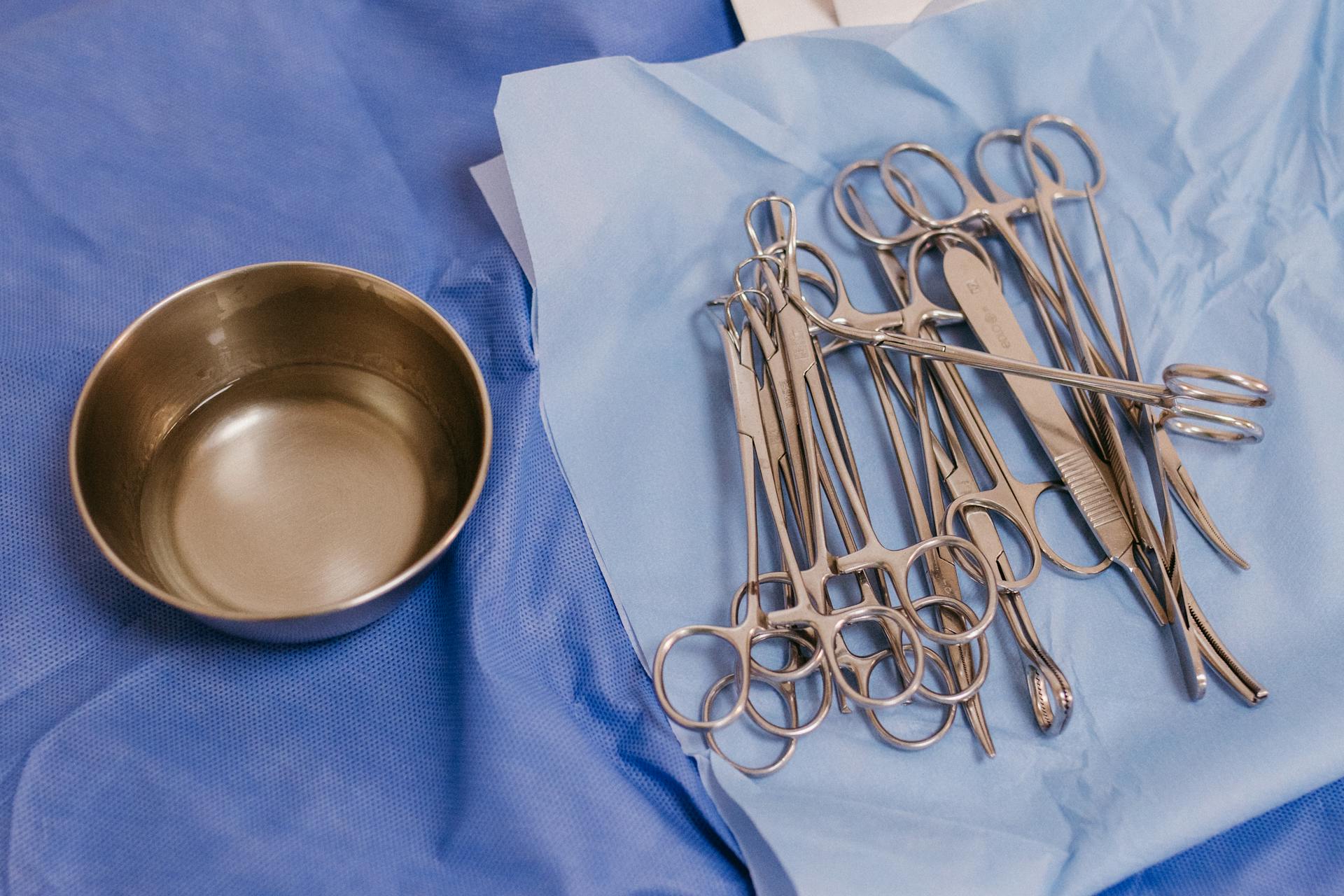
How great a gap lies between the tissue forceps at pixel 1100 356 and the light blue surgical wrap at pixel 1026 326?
0.02 m

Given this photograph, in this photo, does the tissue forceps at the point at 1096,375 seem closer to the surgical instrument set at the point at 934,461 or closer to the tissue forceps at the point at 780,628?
the surgical instrument set at the point at 934,461

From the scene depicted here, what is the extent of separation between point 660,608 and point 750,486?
0.12m

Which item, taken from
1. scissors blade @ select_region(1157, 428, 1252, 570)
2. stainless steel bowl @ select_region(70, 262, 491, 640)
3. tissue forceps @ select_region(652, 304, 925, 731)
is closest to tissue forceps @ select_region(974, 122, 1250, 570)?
scissors blade @ select_region(1157, 428, 1252, 570)

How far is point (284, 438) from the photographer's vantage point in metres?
0.87

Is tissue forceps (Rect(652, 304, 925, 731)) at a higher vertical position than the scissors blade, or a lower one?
lower

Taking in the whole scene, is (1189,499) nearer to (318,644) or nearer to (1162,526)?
(1162,526)

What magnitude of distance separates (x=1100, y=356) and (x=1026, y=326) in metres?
0.07

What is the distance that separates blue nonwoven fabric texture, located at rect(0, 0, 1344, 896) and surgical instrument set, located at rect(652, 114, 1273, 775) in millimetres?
100

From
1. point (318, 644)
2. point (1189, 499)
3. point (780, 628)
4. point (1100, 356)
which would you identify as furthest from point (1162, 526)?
point (318, 644)

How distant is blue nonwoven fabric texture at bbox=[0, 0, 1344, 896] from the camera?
28.8 inches

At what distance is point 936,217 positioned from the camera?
1.02 m

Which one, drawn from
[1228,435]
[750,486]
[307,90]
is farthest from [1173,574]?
[307,90]

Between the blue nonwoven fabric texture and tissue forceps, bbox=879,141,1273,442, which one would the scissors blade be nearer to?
tissue forceps, bbox=879,141,1273,442

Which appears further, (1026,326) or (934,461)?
(1026,326)
